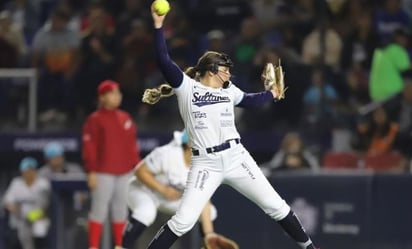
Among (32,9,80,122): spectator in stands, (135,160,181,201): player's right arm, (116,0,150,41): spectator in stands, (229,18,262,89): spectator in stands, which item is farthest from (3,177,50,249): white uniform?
(135,160,181,201): player's right arm

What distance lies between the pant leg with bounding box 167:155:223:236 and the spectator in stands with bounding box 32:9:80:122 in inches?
301

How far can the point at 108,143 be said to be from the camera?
14.4m

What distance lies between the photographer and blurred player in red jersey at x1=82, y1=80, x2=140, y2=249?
14328 mm

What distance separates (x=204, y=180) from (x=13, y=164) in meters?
8.33

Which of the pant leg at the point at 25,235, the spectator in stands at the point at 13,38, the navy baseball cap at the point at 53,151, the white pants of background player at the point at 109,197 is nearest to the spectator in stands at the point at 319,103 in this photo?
the white pants of background player at the point at 109,197

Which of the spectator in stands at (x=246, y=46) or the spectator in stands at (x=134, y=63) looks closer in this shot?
the spectator in stands at (x=246, y=46)

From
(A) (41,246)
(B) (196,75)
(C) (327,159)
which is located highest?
(B) (196,75)

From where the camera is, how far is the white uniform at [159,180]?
12836 mm

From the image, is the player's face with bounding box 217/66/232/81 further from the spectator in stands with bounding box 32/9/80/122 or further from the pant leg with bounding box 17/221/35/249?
the spectator in stands with bounding box 32/9/80/122

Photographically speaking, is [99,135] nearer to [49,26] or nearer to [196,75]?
[196,75]

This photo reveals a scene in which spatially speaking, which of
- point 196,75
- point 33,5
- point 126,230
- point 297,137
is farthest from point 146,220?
point 33,5

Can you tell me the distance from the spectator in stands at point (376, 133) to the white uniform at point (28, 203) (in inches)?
156

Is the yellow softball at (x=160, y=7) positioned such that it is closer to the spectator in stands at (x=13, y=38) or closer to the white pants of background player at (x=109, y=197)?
the white pants of background player at (x=109, y=197)

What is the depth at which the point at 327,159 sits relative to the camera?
16234 millimetres
